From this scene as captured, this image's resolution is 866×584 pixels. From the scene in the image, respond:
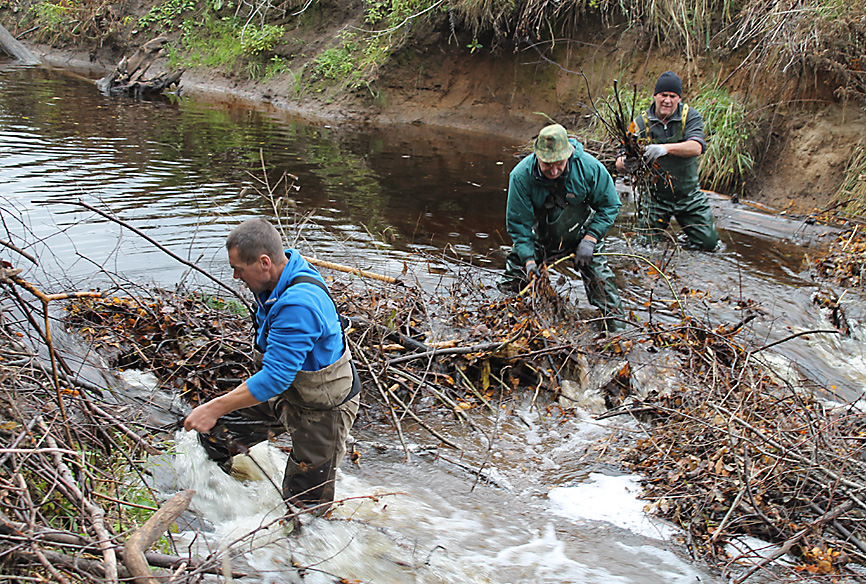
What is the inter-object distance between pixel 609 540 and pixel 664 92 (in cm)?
521

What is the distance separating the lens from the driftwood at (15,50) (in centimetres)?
2181

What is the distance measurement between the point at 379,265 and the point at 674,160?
352 centimetres

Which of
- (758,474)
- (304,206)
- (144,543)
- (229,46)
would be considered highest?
(229,46)

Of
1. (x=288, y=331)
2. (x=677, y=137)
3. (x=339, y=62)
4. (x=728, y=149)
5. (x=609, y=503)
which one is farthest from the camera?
(x=339, y=62)

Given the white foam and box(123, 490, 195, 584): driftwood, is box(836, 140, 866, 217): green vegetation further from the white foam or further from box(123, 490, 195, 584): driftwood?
box(123, 490, 195, 584): driftwood

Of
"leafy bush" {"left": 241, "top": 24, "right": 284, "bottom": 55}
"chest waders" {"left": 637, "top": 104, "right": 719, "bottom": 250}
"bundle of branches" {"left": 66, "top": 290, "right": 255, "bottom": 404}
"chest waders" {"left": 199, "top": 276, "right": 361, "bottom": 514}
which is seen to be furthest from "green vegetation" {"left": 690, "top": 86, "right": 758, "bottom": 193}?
"leafy bush" {"left": 241, "top": 24, "right": 284, "bottom": 55}

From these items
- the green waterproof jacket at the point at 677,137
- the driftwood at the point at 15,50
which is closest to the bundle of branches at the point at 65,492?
the green waterproof jacket at the point at 677,137

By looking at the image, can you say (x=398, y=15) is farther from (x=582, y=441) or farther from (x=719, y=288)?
(x=582, y=441)

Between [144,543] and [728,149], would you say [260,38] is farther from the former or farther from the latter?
[144,543]

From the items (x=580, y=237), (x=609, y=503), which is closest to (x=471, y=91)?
(x=580, y=237)

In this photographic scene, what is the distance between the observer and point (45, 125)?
12.3 metres

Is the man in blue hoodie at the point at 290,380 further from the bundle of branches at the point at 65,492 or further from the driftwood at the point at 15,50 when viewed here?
the driftwood at the point at 15,50

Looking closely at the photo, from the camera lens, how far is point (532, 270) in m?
5.80

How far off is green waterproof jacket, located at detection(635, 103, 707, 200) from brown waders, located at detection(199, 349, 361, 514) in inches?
210
